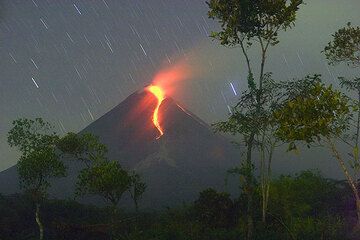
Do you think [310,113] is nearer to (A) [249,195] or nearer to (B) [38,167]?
(A) [249,195]

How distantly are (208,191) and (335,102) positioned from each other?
28103 mm

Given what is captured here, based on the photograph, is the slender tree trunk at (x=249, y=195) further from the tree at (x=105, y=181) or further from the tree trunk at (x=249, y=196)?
the tree at (x=105, y=181)

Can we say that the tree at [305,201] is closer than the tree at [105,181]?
Yes

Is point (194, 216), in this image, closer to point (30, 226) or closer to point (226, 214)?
point (226, 214)

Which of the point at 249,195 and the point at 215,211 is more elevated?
the point at 215,211

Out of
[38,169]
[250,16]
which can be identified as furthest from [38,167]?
[250,16]

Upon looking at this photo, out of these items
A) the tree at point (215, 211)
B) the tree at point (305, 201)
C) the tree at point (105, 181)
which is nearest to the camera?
the tree at point (305, 201)

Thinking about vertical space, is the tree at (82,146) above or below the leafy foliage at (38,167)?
above

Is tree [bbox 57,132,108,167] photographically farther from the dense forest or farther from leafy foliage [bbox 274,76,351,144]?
leafy foliage [bbox 274,76,351,144]

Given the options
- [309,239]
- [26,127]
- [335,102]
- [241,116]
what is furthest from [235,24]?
[26,127]

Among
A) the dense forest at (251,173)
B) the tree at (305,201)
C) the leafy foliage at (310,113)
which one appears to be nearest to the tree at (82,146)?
the dense forest at (251,173)

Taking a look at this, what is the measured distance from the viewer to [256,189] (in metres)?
53.3

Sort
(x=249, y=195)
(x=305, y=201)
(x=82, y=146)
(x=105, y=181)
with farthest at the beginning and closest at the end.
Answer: (x=305, y=201)
(x=82, y=146)
(x=105, y=181)
(x=249, y=195)

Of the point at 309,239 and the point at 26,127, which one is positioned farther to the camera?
the point at 26,127
